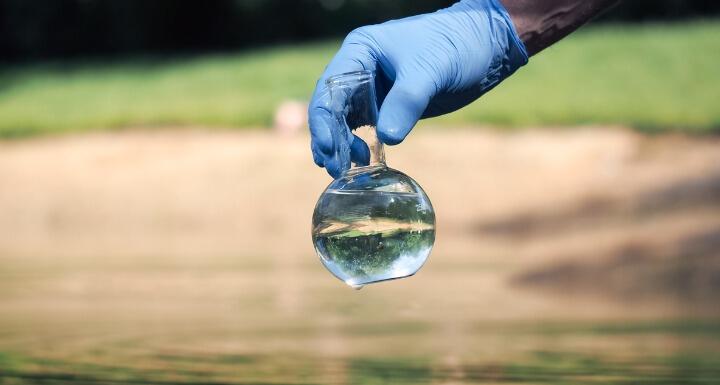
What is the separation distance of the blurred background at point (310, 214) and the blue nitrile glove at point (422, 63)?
0.70 metres

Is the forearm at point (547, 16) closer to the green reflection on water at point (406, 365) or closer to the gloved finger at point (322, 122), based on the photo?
the gloved finger at point (322, 122)

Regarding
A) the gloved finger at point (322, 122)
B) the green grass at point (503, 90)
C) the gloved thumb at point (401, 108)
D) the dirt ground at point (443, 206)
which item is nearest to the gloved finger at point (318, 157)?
the gloved finger at point (322, 122)

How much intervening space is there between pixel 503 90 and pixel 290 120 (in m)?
2.14

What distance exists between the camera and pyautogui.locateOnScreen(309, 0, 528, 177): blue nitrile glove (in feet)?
9.05

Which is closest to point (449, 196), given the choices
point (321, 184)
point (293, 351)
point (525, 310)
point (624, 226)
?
point (321, 184)

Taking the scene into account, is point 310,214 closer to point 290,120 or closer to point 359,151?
point 290,120

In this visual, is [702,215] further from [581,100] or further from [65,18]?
[65,18]

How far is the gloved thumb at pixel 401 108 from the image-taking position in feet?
9.03

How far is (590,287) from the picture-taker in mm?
5605

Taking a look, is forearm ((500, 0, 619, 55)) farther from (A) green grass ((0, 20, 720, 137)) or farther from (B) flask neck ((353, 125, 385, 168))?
(A) green grass ((0, 20, 720, 137))

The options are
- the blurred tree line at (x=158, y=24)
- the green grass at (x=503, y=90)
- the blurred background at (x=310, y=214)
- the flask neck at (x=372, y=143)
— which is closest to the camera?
the flask neck at (x=372, y=143)

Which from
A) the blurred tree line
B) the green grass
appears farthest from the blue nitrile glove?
the blurred tree line

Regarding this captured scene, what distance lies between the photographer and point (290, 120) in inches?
449

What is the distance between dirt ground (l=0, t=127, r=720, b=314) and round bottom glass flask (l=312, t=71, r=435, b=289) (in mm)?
2460
